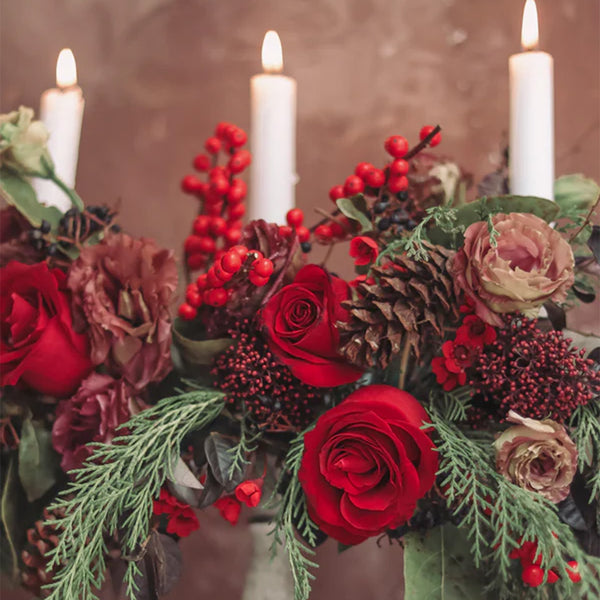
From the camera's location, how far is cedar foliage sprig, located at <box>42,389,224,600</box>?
0.48 meters

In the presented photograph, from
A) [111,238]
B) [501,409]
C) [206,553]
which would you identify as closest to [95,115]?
[111,238]

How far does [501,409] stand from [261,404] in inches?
6.6

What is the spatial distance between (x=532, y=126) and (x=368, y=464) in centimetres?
30

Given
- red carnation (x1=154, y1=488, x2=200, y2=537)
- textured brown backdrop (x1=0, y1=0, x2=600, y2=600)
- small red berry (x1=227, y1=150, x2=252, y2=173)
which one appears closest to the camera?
red carnation (x1=154, y1=488, x2=200, y2=537)

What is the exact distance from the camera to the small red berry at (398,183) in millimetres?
566

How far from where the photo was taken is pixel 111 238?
58 cm

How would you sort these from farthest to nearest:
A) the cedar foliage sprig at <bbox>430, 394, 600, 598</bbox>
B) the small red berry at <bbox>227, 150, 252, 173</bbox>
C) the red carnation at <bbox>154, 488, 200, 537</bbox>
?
the small red berry at <bbox>227, 150, 252, 173</bbox>, the red carnation at <bbox>154, 488, 200, 537</bbox>, the cedar foliage sprig at <bbox>430, 394, 600, 598</bbox>

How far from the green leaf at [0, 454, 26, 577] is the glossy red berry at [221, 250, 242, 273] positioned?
27cm

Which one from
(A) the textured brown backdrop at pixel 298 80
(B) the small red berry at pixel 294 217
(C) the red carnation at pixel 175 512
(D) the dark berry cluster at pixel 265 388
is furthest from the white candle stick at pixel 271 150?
(A) the textured brown backdrop at pixel 298 80

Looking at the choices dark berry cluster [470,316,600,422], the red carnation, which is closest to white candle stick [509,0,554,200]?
dark berry cluster [470,316,600,422]

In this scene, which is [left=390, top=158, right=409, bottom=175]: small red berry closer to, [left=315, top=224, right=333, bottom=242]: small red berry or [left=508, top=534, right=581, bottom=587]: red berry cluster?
[left=315, top=224, right=333, bottom=242]: small red berry

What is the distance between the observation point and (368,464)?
0.45 m

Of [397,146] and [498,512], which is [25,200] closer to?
[397,146]

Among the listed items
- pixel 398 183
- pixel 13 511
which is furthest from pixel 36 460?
pixel 398 183
